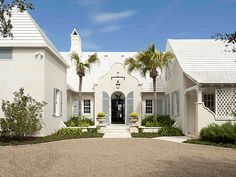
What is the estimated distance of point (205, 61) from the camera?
21.8m

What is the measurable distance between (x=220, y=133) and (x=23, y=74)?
1117 centimetres

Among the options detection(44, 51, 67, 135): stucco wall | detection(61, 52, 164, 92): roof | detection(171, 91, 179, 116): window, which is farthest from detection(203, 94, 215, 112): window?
detection(44, 51, 67, 135): stucco wall

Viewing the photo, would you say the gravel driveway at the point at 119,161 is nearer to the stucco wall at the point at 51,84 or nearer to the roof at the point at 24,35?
the stucco wall at the point at 51,84

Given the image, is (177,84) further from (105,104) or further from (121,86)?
(105,104)

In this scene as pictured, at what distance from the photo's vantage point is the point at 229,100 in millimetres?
18828

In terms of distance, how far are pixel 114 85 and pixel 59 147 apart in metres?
13.6

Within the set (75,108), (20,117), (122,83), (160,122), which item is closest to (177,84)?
(160,122)

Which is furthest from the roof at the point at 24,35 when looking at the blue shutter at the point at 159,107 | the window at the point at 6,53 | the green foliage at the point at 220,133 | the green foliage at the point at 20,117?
the blue shutter at the point at 159,107

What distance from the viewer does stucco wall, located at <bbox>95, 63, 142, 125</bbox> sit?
27.6m

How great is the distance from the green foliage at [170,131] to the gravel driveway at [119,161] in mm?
5721

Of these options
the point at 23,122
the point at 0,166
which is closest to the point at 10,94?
the point at 23,122

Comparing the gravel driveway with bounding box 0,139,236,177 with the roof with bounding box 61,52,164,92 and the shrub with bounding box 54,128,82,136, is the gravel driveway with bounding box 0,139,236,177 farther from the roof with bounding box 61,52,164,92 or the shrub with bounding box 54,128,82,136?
the roof with bounding box 61,52,164,92

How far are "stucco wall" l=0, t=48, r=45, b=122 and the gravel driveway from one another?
5.03 metres

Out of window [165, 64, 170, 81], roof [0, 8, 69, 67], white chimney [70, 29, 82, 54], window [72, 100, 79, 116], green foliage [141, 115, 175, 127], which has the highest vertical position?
white chimney [70, 29, 82, 54]
